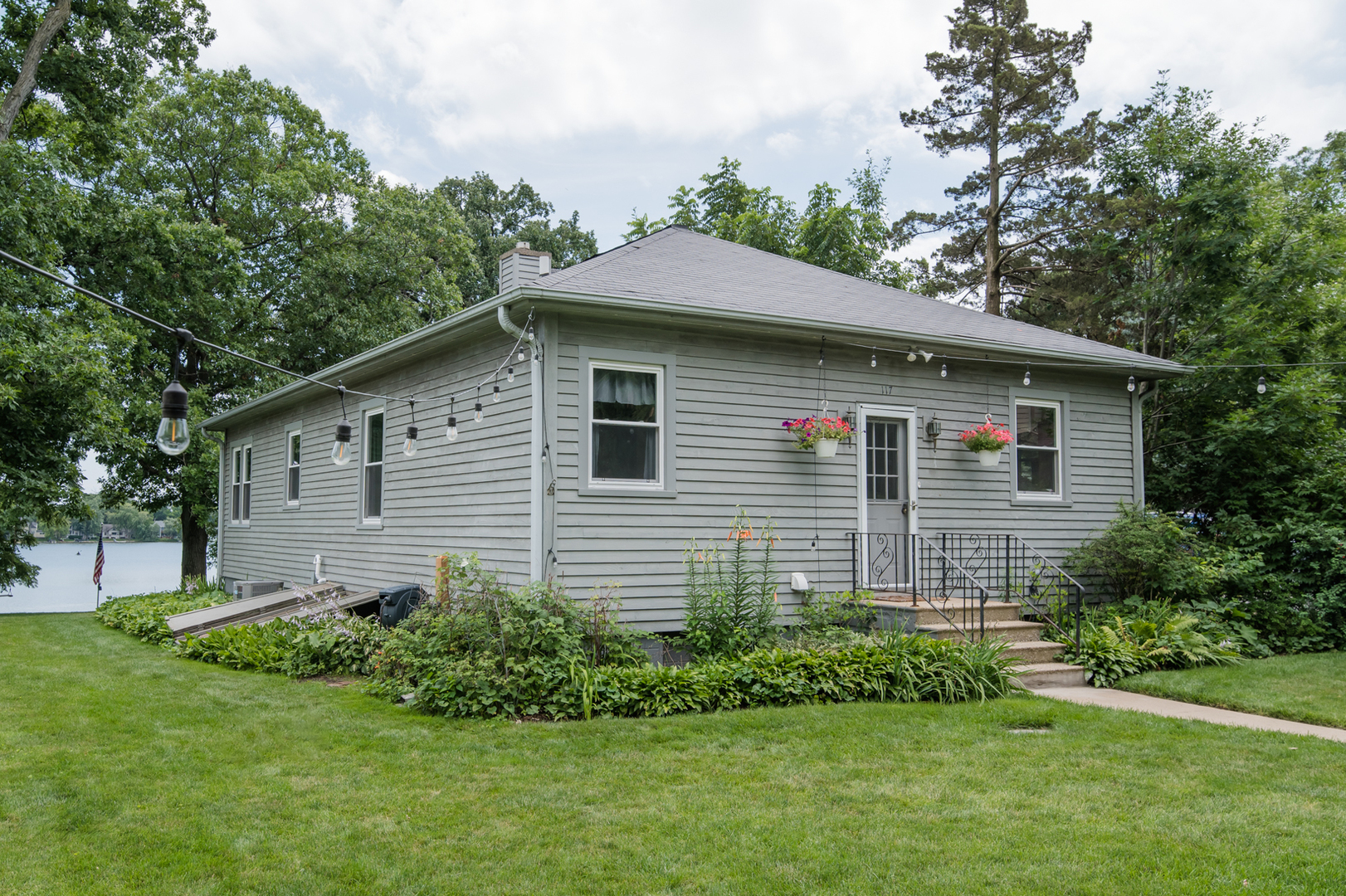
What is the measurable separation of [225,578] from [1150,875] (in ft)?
56.7

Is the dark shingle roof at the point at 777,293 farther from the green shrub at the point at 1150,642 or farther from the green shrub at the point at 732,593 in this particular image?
the green shrub at the point at 1150,642

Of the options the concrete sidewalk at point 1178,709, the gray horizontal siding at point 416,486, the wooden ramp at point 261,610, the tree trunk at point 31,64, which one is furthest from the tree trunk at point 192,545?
the concrete sidewalk at point 1178,709

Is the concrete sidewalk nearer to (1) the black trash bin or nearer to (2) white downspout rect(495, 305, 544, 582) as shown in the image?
(2) white downspout rect(495, 305, 544, 582)

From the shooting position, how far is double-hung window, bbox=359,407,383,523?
37.7 ft

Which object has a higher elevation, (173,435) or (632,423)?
(632,423)

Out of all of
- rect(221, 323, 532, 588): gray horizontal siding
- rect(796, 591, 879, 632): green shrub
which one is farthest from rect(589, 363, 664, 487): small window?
rect(796, 591, 879, 632): green shrub

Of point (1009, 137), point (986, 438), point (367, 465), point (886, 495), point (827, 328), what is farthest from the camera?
point (1009, 137)

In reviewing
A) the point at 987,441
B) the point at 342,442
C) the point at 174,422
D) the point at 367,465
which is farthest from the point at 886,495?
the point at 174,422

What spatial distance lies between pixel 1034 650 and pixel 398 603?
6284mm

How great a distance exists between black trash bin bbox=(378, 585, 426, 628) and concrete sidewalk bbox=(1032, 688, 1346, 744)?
238 inches

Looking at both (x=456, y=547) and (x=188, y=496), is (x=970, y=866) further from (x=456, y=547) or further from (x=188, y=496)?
(x=188, y=496)

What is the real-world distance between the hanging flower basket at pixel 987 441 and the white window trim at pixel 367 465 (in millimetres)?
6945

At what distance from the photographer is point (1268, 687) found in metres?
7.79

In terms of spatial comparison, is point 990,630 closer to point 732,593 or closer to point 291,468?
point 732,593
